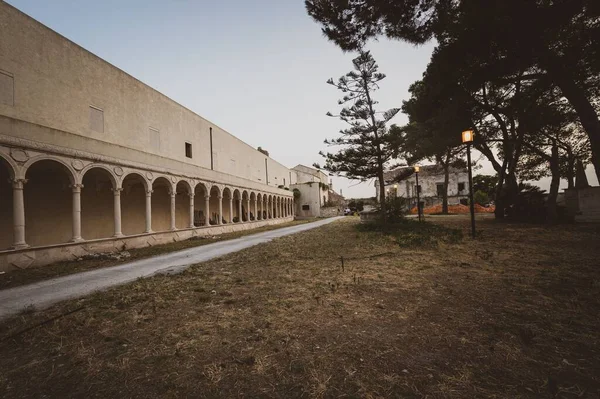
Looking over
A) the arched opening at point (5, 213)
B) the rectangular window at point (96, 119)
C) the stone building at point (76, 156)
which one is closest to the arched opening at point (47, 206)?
the stone building at point (76, 156)

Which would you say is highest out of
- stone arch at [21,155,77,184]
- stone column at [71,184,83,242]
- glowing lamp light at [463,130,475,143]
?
glowing lamp light at [463,130,475,143]

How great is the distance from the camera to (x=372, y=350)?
2.45m

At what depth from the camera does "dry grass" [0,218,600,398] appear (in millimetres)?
2006

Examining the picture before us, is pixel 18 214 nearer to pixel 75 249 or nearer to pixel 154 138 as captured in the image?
pixel 75 249

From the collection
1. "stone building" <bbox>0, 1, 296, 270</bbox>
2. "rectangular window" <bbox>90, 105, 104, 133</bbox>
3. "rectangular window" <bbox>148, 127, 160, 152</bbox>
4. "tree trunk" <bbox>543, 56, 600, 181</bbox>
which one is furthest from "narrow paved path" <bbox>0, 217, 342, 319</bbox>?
"rectangular window" <bbox>148, 127, 160, 152</bbox>

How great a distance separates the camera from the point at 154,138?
19.3 m

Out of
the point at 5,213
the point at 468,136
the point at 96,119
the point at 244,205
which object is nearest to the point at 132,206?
the point at 96,119

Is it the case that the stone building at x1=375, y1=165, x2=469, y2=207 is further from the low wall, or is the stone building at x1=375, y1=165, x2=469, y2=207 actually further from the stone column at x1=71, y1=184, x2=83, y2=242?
the stone column at x1=71, y1=184, x2=83, y2=242

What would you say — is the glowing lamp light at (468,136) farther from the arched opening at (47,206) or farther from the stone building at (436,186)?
the stone building at (436,186)

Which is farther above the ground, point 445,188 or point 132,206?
point 445,188

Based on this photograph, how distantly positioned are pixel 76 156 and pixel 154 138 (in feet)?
32.4

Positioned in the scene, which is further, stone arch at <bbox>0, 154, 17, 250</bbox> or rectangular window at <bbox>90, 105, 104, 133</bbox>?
rectangular window at <bbox>90, 105, 104, 133</bbox>

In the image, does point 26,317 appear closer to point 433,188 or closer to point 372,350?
point 372,350

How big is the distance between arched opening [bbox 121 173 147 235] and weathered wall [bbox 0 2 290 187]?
7.92ft
